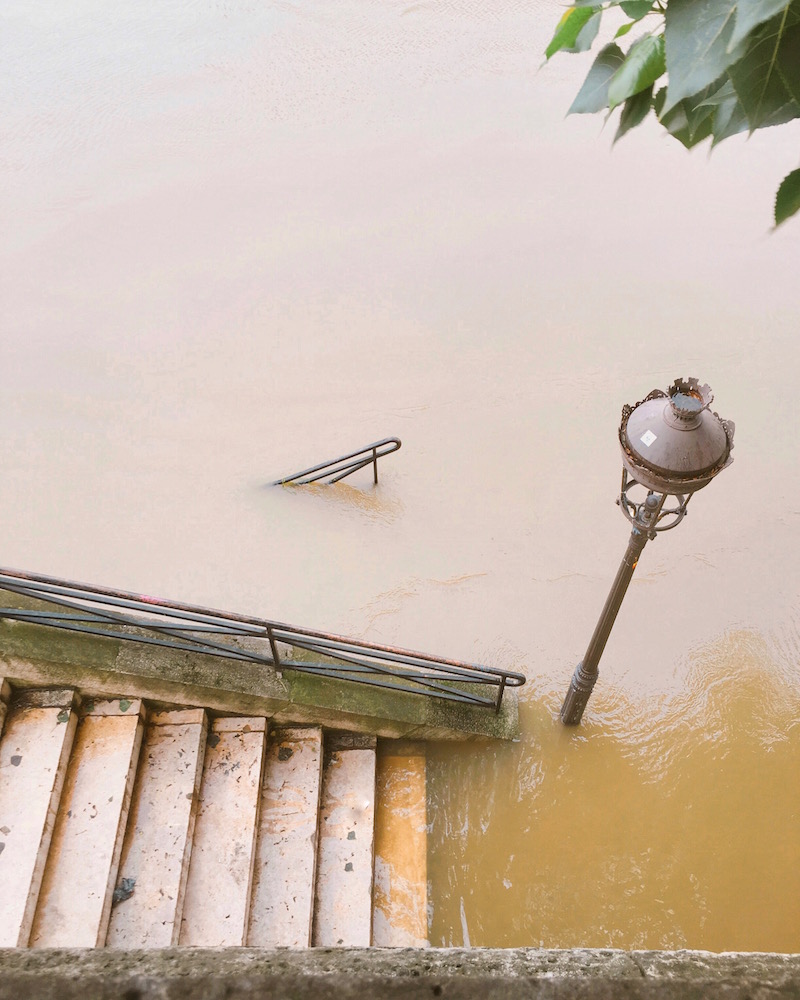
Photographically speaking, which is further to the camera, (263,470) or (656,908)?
(263,470)

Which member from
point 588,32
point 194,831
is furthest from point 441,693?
point 588,32

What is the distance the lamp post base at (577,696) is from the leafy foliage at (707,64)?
4.03m

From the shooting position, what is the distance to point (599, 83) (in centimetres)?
97

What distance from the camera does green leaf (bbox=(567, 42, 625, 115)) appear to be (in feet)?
3.14

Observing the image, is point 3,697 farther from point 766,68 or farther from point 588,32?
point 766,68

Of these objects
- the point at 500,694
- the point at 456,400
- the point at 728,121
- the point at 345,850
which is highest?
the point at 456,400

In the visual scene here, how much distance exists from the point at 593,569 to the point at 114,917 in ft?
13.3

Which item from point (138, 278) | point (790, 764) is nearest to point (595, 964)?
point (790, 764)

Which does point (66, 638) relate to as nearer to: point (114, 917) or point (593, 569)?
point (114, 917)

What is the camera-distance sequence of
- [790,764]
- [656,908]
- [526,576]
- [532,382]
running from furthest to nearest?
[532,382] < [526,576] < [790,764] < [656,908]

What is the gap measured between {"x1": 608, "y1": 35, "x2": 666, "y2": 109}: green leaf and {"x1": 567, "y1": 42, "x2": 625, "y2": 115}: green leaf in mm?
35

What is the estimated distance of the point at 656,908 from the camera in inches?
175

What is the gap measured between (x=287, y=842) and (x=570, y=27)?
4278 mm

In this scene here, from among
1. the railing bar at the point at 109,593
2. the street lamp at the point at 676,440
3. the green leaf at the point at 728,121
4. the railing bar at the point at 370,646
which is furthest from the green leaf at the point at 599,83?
the railing bar at the point at 370,646
